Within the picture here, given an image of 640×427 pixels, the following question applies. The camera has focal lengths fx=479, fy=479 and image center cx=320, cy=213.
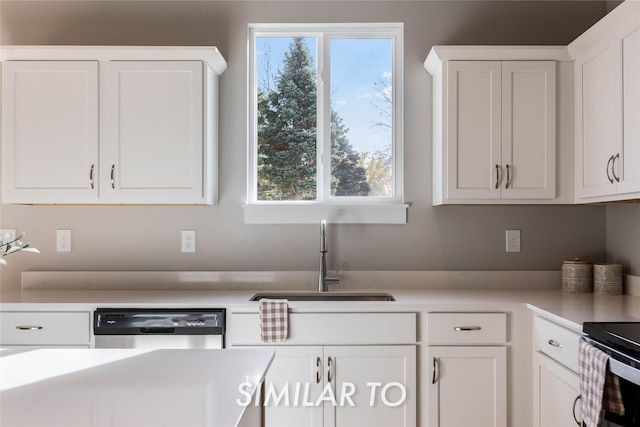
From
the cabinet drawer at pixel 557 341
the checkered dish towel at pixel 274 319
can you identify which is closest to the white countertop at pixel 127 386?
the checkered dish towel at pixel 274 319

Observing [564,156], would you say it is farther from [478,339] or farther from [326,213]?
[326,213]

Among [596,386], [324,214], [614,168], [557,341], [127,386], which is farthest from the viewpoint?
[324,214]

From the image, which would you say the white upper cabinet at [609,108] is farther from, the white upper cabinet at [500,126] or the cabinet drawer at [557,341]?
the cabinet drawer at [557,341]

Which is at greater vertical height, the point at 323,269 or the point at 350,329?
the point at 323,269

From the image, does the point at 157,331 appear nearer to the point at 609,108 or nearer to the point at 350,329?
the point at 350,329

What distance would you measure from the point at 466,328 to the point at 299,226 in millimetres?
1071

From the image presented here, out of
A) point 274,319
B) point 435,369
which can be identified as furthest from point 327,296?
point 435,369

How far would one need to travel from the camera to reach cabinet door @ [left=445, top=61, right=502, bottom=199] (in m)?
2.44

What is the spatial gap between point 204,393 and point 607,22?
2.22m

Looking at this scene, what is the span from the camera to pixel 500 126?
96.2 inches

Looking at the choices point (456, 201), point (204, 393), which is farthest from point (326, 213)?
point (204, 393)

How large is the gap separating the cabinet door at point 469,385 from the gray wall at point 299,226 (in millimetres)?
655

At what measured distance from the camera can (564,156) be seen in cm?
246

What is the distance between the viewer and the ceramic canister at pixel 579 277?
2.54 meters
